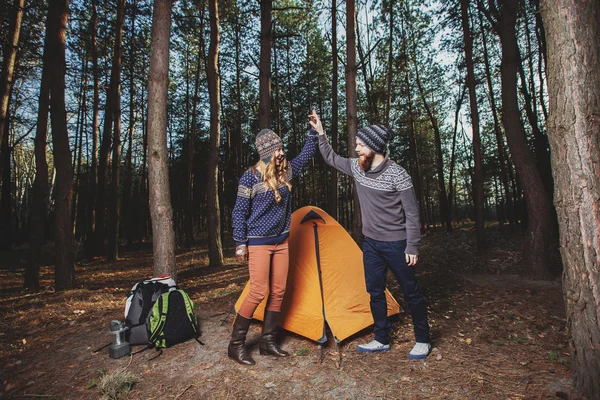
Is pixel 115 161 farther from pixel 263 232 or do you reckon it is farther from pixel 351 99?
pixel 263 232

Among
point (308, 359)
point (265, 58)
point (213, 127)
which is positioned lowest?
point (308, 359)

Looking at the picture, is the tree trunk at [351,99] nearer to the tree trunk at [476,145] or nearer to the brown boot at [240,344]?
the brown boot at [240,344]

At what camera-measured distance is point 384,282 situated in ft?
11.4

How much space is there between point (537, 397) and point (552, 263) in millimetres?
6844

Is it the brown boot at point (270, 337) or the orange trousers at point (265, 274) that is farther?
the brown boot at point (270, 337)

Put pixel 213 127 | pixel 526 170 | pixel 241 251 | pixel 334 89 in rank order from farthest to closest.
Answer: pixel 334 89
pixel 213 127
pixel 526 170
pixel 241 251

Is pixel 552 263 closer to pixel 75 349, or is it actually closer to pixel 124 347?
pixel 124 347

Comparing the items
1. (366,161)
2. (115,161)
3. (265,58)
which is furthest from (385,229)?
(115,161)

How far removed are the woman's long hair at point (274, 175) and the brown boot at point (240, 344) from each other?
132 centimetres

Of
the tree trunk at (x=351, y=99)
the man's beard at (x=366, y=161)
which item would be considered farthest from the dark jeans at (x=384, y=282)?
the tree trunk at (x=351, y=99)

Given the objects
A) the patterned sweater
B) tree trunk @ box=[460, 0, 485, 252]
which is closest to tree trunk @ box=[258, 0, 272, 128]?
the patterned sweater

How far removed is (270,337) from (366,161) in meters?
2.19

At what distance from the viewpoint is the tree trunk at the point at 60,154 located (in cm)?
689

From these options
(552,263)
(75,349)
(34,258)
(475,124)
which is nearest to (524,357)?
(75,349)
